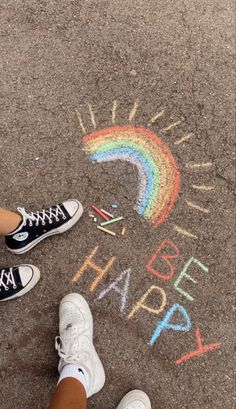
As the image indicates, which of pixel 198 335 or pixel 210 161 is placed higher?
pixel 210 161

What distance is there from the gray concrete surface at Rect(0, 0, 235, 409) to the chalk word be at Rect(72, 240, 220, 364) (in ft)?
0.09

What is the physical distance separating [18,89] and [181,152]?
3.33 feet

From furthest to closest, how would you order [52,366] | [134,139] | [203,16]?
[203,16] → [134,139] → [52,366]

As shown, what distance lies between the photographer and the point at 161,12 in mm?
2795

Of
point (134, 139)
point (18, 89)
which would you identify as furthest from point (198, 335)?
point (18, 89)

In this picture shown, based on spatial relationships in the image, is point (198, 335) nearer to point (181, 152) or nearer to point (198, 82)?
point (181, 152)

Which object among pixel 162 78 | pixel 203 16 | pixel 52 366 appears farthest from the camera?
pixel 203 16

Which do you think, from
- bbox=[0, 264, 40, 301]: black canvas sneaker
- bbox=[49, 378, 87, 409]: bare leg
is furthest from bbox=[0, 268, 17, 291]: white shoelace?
bbox=[49, 378, 87, 409]: bare leg

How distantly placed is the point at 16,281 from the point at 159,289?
2.32 feet

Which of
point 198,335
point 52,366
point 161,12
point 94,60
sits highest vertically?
point 161,12

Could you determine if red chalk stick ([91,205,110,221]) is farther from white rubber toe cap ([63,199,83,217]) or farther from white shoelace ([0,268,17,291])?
white shoelace ([0,268,17,291])

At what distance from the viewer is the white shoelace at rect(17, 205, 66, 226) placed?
2100mm

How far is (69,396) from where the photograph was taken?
170cm

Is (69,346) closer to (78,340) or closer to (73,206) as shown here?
(78,340)
